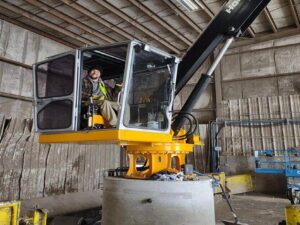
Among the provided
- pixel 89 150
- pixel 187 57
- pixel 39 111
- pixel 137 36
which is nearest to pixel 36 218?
pixel 39 111

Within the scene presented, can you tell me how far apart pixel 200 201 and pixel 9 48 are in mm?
8606

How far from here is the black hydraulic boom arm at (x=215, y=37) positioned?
4.73 metres

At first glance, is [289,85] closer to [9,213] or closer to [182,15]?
[182,15]

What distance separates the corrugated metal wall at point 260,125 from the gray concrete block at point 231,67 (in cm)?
120

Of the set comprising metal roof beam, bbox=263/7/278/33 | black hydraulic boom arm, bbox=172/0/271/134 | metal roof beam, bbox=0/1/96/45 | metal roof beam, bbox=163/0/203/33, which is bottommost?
black hydraulic boom arm, bbox=172/0/271/134

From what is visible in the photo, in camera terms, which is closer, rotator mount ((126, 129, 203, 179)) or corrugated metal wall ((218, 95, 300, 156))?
rotator mount ((126, 129, 203, 179))

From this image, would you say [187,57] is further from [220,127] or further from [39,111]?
[220,127]

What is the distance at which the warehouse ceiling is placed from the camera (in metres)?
8.91

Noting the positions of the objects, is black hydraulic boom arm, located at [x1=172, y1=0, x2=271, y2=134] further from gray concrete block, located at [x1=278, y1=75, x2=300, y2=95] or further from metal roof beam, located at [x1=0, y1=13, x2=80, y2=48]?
metal roof beam, located at [x1=0, y1=13, x2=80, y2=48]

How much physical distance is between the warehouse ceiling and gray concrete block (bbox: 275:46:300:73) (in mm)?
673

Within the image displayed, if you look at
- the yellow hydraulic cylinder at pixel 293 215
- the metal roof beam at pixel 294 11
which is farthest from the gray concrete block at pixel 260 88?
the yellow hydraulic cylinder at pixel 293 215

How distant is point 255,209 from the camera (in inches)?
295

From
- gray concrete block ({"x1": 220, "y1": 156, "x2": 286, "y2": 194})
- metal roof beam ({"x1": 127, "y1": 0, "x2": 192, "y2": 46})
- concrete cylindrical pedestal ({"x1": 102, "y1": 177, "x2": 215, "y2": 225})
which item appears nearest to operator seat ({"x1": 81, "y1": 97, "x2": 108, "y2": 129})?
concrete cylindrical pedestal ({"x1": 102, "y1": 177, "x2": 215, "y2": 225})

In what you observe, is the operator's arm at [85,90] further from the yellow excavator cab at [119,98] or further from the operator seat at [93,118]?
the operator seat at [93,118]
